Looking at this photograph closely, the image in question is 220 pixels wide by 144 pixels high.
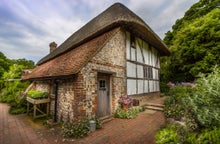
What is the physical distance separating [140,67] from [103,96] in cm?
415

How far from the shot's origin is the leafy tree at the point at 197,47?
10.6 meters

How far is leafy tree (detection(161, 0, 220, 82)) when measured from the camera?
10.6 m

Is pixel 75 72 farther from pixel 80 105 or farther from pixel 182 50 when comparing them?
pixel 182 50

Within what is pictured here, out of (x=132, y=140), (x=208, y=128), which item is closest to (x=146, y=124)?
(x=132, y=140)

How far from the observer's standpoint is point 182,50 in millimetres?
12266

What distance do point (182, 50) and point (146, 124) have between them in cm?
1030

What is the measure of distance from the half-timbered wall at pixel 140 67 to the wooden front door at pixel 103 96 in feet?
5.55

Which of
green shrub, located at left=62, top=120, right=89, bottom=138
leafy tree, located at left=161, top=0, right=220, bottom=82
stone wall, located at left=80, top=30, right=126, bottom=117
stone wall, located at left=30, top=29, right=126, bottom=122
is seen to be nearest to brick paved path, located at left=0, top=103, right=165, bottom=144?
green shrub, located at left=62, top=120, right=89, bottom=138

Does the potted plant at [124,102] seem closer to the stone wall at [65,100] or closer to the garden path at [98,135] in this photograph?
the garden path at [98,135]

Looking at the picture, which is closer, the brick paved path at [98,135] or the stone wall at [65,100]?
the brick paved path at [98,135]

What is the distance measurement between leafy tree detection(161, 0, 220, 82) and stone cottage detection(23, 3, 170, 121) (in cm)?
536

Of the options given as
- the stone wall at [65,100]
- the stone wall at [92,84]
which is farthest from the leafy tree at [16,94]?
the stone wall at [65,100]

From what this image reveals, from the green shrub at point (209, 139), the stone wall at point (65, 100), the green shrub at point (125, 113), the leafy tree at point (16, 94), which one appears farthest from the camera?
the leafy tree at point (16, 94)

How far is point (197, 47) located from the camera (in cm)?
1127
